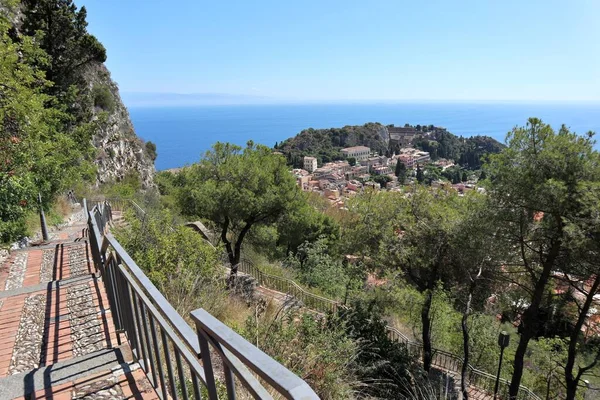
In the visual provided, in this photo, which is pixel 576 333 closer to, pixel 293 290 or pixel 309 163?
pixel 293 290

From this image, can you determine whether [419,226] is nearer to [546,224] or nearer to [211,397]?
[546,224]

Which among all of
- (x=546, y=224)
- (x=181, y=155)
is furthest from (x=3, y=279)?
(x=181, y=155)

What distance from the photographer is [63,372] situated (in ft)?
9.63

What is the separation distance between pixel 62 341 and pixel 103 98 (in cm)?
3284

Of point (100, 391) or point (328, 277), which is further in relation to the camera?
point (328, 277)

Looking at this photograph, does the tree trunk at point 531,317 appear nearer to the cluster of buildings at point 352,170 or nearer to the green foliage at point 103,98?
the green foliage at point 103,98

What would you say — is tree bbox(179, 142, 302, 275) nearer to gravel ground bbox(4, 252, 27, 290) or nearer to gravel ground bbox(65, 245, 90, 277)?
gravel ground bbox(65, 245, 90, 277)

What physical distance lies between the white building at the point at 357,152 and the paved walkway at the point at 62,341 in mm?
126739

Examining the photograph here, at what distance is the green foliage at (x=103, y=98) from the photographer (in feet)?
99.1

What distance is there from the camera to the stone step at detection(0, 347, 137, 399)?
108 inches

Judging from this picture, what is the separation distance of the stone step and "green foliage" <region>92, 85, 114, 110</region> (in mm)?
31899

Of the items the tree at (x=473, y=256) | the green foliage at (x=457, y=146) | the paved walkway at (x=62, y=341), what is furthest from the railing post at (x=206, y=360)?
the green foliage at (x=457, y=146)

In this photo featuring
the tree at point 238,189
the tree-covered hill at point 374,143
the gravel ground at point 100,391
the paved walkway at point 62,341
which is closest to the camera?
the gravel ground at point 100,391

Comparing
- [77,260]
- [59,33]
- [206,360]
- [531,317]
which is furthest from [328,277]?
[59,33]
